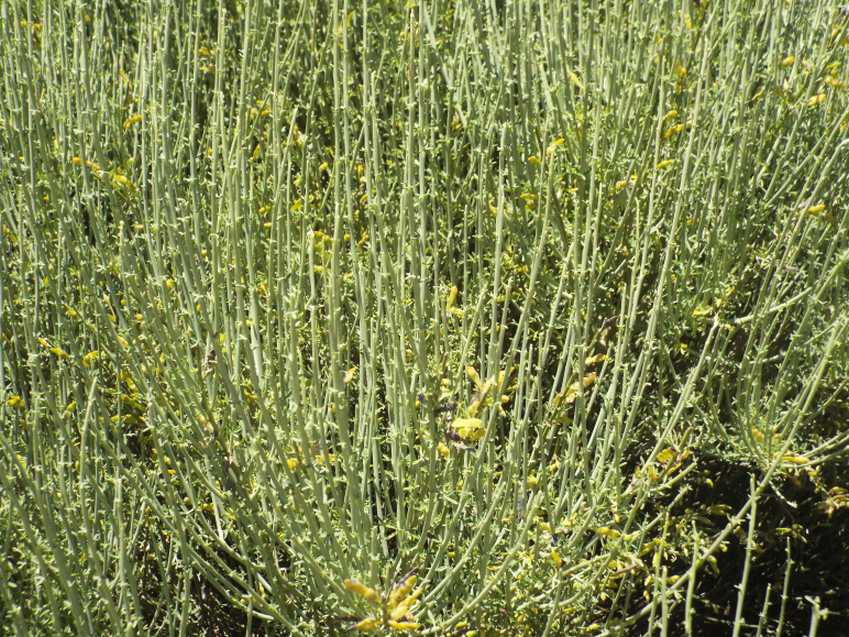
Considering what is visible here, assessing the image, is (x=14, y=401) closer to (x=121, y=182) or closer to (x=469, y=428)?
(x=121, y=182)

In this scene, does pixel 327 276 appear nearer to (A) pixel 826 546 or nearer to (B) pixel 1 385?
(B) pixel 1 385

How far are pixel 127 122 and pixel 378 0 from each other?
43.3 inches

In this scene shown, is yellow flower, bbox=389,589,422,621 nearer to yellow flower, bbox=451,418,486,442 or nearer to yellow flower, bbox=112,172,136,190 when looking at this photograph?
yellow flower, bbox=451,418,486,442

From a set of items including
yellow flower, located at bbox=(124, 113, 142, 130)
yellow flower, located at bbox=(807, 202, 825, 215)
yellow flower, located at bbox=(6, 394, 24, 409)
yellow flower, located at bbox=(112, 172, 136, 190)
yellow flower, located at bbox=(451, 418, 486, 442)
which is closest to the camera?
yellow flower, located at bbox=(451, 418, 486, 442)

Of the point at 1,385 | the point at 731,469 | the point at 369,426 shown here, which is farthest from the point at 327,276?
the point at 731,469

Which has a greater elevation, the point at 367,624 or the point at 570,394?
the point at 570,394

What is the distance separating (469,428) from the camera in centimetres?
208

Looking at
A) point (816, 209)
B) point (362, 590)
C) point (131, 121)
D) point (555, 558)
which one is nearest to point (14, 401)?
point (362, 590)

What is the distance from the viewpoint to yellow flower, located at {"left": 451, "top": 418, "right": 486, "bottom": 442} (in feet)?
6.66

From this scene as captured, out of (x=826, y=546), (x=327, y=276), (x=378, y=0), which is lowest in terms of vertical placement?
(x=826, y=546)

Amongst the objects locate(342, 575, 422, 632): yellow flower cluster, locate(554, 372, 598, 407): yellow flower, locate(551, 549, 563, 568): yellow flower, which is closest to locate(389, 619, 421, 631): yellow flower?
locate(342, 575, 422, 632): yellow flower cluster

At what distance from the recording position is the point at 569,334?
2336 millimetres

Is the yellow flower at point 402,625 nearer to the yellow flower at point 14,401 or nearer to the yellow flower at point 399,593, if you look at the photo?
the yellow flower at point 399,593

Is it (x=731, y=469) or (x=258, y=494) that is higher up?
(x=258, y=494)
